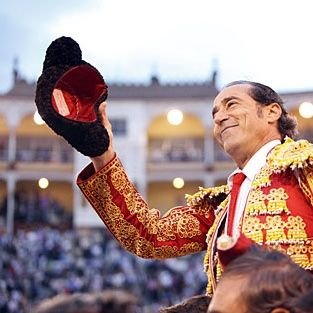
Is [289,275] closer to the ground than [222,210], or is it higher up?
closer to the ground

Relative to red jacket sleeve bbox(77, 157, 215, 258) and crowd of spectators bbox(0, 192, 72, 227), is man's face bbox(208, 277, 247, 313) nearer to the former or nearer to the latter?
red jacket sleeve bbox(77, 157, 215, 258)

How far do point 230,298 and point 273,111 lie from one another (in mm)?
1076

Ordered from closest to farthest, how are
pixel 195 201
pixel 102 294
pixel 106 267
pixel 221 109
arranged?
pixel 102 294 → pixel 221 109 → pixel 195 201 → pixel 106 267

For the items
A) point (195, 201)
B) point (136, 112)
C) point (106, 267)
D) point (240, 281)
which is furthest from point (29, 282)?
point (240, 281)

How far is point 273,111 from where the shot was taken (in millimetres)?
2268

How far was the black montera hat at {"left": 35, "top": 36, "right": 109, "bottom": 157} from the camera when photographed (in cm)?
208

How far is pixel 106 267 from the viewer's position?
17859 mm

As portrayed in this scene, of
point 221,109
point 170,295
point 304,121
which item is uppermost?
point 304,121

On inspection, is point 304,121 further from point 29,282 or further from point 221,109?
point 221,109

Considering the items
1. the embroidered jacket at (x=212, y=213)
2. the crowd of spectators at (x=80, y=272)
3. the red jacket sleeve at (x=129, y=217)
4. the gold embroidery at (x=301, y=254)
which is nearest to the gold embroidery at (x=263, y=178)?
the embroidered jacket at (x=212, y=213)

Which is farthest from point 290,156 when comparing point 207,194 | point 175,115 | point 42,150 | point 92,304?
point 42,150

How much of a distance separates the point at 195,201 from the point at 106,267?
15.6 meters

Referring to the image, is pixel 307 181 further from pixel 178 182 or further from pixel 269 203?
pixel 178 182

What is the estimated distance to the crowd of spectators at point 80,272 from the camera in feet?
51.9
